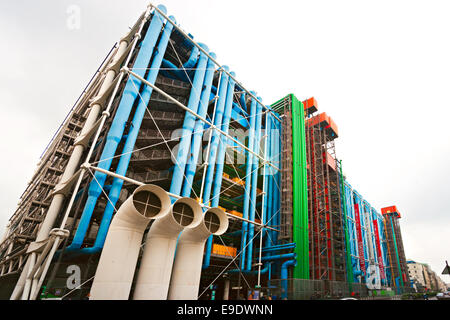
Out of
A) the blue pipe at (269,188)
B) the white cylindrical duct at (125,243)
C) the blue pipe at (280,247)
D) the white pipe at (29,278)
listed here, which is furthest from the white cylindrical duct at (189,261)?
the blue pipe at (269,188)

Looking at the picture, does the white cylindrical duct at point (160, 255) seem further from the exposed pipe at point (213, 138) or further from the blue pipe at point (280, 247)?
the blue pipe at point (280, 247)

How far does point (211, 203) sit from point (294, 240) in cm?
830

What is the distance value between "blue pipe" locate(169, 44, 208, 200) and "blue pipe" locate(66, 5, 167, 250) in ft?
14.0

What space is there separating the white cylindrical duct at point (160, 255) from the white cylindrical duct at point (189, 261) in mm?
711

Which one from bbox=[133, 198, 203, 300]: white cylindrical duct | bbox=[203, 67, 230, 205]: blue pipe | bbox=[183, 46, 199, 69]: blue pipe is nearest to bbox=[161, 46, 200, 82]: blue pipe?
bbox=[183, 46, 199, 69]: blue pipe

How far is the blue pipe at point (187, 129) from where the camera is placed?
1740 centimetres

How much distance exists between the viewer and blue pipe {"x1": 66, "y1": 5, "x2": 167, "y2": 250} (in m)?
13.1

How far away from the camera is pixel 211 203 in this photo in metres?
19.3

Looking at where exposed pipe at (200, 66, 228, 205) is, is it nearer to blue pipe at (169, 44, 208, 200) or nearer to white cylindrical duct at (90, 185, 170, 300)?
blue pipe at (169, 44, 208, 200)

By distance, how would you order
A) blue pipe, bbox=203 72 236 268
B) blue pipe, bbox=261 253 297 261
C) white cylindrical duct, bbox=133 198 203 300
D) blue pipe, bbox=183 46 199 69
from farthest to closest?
blue pipe, bbox=183 46 199 69 → blue pipe, bbox=261 253 297 261 → blue pipe, bbox=203 72 236 268 → white cylindrical duct, bbox=133 198 203 300

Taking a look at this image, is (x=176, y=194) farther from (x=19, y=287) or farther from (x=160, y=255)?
(x=19, y=287)

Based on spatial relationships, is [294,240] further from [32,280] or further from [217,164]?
[32,280]
